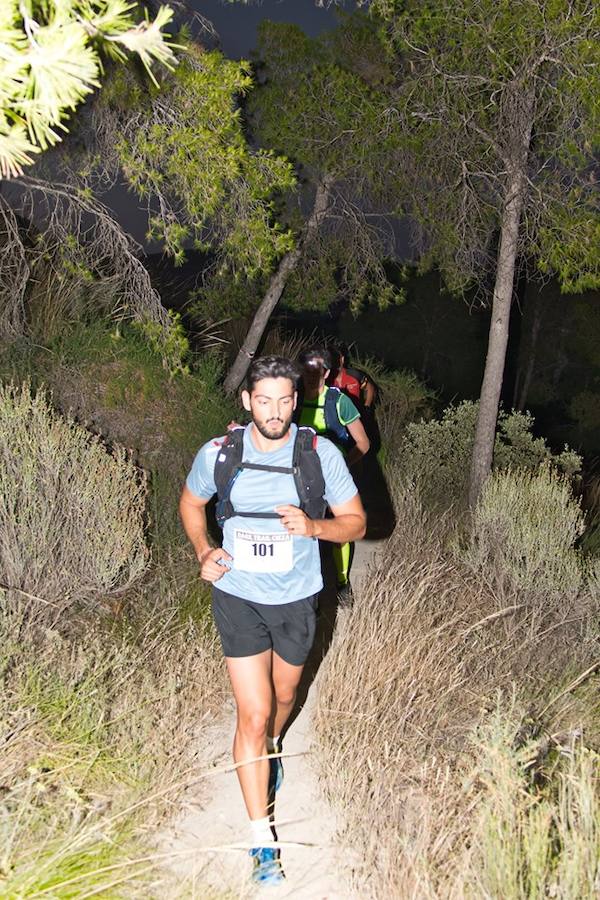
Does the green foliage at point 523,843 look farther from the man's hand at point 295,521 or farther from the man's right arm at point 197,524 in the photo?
the man's right arm at point 197,524

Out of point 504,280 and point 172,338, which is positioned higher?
point 504,280

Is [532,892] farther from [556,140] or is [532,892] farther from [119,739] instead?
[556,140]

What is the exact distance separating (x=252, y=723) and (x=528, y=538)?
394 centimetres

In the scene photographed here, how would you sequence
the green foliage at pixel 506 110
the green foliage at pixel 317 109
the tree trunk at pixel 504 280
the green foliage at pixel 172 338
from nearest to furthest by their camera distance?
the green foliage at pixel 172 338 < the green foliage at pixel 506 110 < the tree trunk at pixel 504 280 < the green foliage at pixel 317 109

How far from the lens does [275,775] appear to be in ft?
13.6

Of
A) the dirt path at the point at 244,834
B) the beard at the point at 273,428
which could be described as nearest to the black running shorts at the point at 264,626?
the dirt path at the point at 244,834

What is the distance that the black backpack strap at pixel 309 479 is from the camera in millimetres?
3707

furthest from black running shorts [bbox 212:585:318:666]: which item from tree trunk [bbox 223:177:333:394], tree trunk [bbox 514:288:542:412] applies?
tree trunk [bbox 514:288:542:412]

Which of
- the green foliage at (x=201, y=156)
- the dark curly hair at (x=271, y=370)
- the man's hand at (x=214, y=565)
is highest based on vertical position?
the green foliage at (x=201, y=156)

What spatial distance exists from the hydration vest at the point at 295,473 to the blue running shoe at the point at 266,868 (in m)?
1.32

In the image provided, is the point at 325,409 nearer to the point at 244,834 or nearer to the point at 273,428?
the point at 273,428

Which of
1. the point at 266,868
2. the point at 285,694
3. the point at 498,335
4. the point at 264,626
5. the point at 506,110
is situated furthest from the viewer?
the point at 498,335

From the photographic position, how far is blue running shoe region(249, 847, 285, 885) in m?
3.52

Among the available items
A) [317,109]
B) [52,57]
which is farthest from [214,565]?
[317,109]
